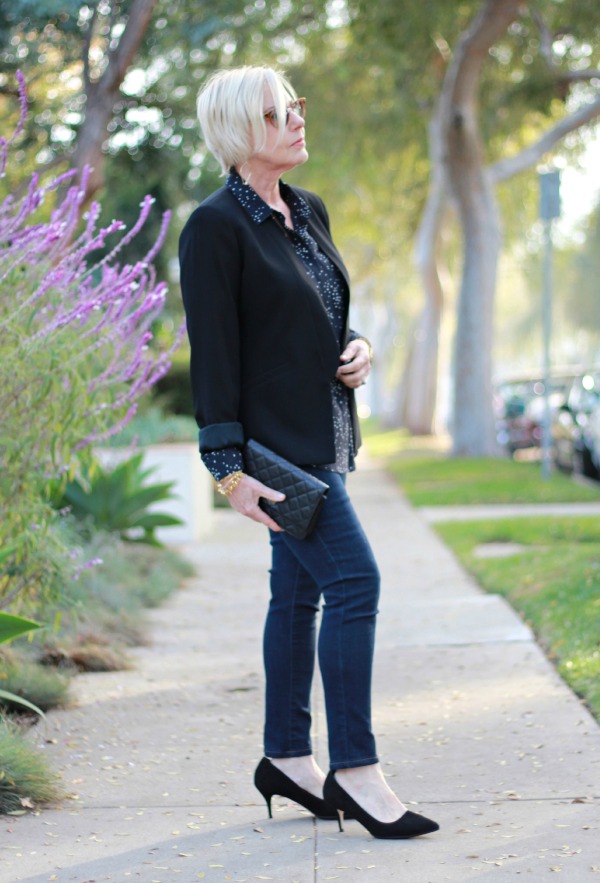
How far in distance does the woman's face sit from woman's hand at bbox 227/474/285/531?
87cm

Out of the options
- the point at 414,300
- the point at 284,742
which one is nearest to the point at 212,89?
the point at 284,742

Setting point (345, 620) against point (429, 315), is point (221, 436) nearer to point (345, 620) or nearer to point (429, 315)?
point (345, 620)

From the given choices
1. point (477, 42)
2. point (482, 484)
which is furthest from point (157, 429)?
point (477, 42)

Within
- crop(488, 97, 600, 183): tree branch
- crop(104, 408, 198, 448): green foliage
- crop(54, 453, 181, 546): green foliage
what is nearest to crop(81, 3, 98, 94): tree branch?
crop(104, 408, 198, 448): green foliage

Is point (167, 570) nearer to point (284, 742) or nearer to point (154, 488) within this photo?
point (154, 488)

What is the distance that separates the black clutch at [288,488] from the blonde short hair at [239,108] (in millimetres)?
816

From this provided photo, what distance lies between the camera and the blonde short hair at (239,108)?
11.6 ft

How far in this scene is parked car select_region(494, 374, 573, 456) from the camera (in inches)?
851

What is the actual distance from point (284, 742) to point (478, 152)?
1685cm

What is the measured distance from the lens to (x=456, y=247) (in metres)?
33.7

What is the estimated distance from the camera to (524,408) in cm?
2512

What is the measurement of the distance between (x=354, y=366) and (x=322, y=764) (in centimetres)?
147

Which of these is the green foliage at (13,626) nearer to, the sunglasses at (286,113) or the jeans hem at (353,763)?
the jeans hem at (353,763)

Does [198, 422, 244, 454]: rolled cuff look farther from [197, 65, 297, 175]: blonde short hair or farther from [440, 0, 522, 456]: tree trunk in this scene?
[440, 0, 522, 456]: tree trunk
